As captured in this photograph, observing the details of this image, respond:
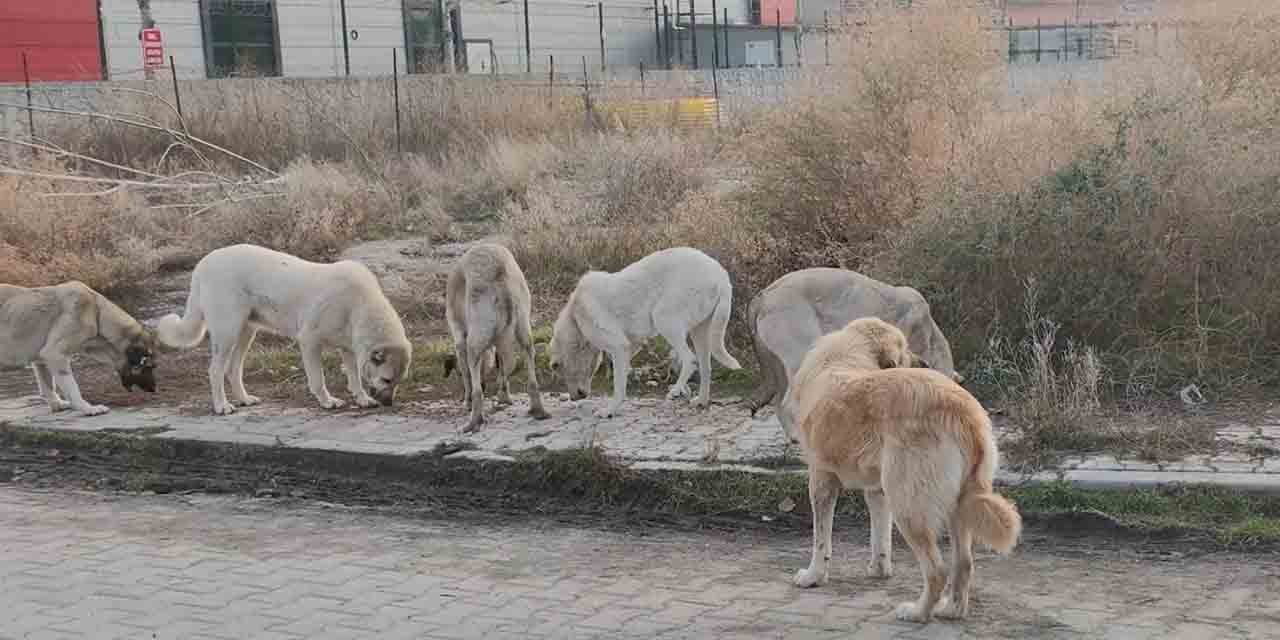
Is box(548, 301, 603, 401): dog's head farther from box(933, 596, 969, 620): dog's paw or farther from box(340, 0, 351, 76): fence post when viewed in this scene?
box(340, 0, 351, 76): fence post

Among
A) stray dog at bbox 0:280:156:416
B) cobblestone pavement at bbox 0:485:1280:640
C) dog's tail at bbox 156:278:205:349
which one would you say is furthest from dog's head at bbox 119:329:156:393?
cobblestone pavement at bbox 0:485:1280:640

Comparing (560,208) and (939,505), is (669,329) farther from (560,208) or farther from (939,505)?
(560,208)

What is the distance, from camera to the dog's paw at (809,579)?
18.1ft

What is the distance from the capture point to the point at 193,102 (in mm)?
22578

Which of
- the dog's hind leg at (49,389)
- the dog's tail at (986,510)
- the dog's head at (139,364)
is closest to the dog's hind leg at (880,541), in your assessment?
the dog's tail at (986,510)

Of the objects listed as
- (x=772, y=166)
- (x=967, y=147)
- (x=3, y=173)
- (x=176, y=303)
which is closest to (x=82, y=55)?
(x=3, y=173)

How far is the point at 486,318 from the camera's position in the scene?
331 inches

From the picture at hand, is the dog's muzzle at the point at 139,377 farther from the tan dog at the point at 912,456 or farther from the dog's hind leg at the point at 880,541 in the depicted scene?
the dog's hind leg at the point at 880,541

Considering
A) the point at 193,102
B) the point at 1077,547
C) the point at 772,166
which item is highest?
the point at 193,102

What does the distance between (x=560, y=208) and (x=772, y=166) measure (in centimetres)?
405

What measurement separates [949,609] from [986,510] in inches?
23.0

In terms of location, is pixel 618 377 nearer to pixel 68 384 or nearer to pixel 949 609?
pixel 949 609

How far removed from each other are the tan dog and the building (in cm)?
2396

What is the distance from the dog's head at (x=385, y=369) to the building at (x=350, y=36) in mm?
19846
